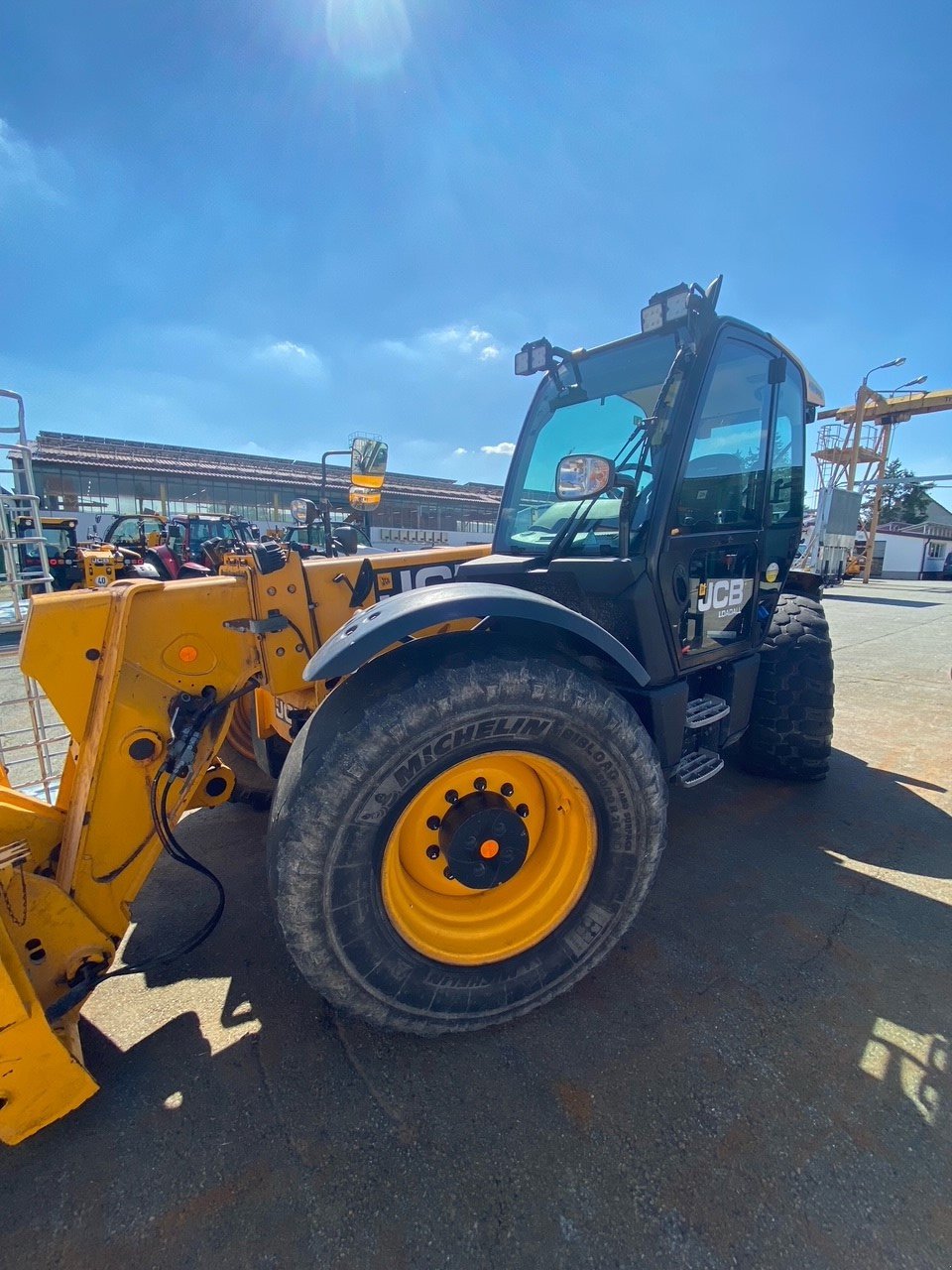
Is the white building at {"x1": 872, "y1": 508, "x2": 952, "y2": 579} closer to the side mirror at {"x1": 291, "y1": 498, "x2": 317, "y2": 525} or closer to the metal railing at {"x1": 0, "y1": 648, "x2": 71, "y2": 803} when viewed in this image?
the side mirror at {"x1": 291, "y1": 498, "x2": 317, "y2": 525}

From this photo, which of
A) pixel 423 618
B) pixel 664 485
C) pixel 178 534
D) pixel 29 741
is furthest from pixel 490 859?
pixel 178 534

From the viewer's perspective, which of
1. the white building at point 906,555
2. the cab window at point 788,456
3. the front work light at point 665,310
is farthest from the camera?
the white building at point 906,555

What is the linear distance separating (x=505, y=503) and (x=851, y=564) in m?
24.4

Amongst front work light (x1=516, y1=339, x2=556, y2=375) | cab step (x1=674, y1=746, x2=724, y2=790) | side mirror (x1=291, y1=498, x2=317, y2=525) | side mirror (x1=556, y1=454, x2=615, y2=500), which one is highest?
front work light (x1=516, y1=339, x2=556, y2=375)

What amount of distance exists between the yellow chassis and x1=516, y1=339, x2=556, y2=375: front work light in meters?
1.54

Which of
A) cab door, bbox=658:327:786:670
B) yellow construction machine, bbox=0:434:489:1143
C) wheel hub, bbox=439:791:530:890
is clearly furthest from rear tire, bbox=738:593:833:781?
yellow construction machine, bbox=0:434:489:1143

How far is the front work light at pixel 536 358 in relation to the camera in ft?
9.14

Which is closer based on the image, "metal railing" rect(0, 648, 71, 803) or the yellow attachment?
the yellow attachment

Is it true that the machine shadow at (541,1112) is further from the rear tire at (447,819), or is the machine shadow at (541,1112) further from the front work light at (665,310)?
the front work light at (665,310)

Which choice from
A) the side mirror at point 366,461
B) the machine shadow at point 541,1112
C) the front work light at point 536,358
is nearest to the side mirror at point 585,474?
the front work light at point 536,358

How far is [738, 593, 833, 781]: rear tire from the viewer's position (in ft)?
12.0

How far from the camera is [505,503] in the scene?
3250 millimetres

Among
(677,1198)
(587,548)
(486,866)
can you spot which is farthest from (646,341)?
(677,1198)

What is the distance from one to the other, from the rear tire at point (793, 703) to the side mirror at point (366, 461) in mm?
16539
